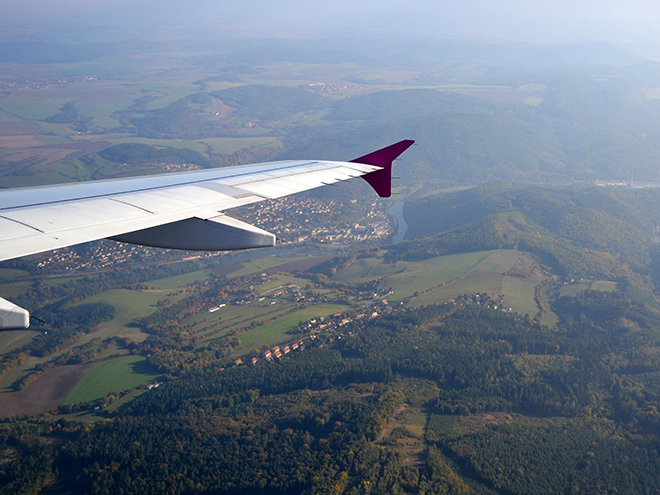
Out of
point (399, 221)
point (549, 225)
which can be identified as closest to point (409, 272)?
point (399, 221)

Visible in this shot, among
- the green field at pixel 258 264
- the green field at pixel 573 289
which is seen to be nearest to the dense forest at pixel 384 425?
the green field at pixel 573 289

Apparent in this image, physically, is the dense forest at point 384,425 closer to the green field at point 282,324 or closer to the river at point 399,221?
the green field at point 282,324

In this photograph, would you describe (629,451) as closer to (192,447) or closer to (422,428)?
(422,428)

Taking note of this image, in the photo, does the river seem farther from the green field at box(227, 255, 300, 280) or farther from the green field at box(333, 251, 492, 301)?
the green field at box(227, 255, 300, 280)

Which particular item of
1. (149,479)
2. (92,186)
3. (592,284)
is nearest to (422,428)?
(149,479)

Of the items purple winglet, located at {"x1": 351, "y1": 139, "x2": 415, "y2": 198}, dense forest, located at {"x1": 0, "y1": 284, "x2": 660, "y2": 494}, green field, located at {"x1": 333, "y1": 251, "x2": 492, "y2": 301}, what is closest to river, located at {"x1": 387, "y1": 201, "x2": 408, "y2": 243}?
green field, located at {"x1": 333, "y1": 251, "x2": 492, "y2": 301}
